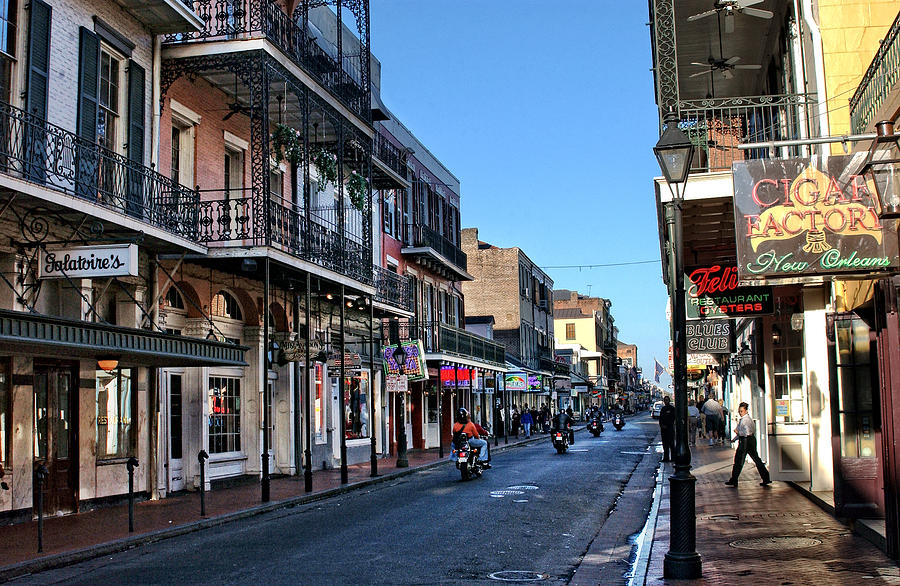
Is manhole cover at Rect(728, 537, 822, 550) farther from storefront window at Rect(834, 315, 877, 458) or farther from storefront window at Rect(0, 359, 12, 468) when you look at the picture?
storefront window at Rect(0, 359, 12, 468)

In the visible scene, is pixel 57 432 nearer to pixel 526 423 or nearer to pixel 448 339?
pixel 448 339

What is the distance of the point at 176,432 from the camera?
1922 centimetres

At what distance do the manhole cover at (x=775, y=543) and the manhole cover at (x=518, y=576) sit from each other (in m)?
2.49

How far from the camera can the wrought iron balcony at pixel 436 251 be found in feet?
116

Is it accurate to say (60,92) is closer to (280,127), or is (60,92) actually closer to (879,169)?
(280,127)

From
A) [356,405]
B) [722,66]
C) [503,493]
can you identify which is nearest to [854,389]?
[722,66]

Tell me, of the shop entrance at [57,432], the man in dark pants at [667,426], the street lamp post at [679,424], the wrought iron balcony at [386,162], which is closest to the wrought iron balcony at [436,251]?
the wrought iron balcony at [386,162]

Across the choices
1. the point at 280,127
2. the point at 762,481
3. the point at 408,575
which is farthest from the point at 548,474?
the point at 408,575

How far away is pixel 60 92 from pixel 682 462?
10838mm

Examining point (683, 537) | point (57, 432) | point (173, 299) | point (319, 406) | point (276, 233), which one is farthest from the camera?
point (319, 406)

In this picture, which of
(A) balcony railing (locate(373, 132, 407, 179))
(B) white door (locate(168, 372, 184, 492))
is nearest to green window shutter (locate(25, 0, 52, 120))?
(B) white door (locate(168, 372, 184, 492))

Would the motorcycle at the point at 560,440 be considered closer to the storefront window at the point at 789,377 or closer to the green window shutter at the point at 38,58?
the storefront window at the point at 789,377

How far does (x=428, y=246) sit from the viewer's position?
1395 inches

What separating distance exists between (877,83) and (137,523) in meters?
11.0
